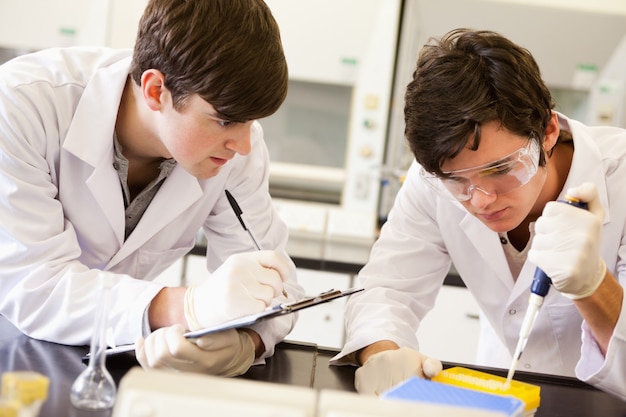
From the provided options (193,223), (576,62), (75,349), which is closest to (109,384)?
(75,349)

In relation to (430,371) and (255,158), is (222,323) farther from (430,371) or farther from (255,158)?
(255,158)

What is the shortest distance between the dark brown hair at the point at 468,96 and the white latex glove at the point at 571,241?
0.92 feet

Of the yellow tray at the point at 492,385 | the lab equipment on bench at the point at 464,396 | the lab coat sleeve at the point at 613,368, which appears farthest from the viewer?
the lab coat sleeve at the point at 613,368

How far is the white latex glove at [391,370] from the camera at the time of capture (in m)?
1.39

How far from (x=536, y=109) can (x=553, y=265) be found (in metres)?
0.44

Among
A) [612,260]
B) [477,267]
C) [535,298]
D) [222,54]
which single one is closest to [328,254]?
[477,267]

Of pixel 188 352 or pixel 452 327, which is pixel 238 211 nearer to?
pixel 188 352

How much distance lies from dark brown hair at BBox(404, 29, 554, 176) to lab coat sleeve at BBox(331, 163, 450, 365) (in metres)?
0.36

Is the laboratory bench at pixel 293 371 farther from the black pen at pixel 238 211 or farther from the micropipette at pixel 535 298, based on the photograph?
the black pen at pixel 238 211

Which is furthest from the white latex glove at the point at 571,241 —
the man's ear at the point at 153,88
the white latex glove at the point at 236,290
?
the man's ear at the point at 153,88

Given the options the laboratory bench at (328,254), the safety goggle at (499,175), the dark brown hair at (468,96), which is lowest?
the laboratory bench at (328,254)

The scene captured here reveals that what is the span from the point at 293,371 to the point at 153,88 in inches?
28.0

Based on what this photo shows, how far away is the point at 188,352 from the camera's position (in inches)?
49.5

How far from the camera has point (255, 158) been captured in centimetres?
193
